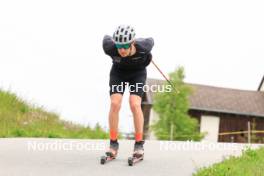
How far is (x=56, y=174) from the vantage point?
22.6 feet

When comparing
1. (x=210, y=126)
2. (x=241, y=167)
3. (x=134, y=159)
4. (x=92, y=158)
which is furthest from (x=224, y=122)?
(x=241, y=167)

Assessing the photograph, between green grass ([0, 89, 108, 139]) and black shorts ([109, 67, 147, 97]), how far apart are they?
4139 mm

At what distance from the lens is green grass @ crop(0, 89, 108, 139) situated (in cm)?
1163

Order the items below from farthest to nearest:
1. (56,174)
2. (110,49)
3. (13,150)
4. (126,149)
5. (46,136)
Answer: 1. (46,136)
2. (126,149)
3. (13,150)
4. (110,49)
5. (56,174)

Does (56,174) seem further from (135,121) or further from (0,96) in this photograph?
(0,96)

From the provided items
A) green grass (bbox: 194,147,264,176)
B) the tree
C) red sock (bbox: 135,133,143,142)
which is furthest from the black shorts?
the tree

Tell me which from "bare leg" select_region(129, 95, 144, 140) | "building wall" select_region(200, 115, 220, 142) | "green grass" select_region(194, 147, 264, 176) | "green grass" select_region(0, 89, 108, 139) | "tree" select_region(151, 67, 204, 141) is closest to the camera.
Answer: "green grass" select_region(194, 147, 264, 176)

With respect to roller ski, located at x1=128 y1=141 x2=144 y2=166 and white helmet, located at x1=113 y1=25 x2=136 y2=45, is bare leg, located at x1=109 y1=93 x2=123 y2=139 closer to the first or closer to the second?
roller ski, located at x1=128 y1=141 x2=144 y2=166

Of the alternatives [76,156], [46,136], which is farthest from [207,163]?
[46,136]

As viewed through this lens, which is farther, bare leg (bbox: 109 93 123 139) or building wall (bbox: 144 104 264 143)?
building wall (bbox: 144 104 264 143)

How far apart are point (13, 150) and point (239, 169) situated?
3687 millimetres

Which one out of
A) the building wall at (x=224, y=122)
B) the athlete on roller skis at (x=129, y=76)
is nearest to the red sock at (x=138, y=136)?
the athlete on roller skis at (x=129, y=76)

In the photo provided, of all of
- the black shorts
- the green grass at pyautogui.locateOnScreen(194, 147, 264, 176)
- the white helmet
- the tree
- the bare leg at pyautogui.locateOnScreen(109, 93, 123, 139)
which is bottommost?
the green grass at pyautogui.locateOnScreen(194, 147, 264, 176)

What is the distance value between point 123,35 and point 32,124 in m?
6.18
